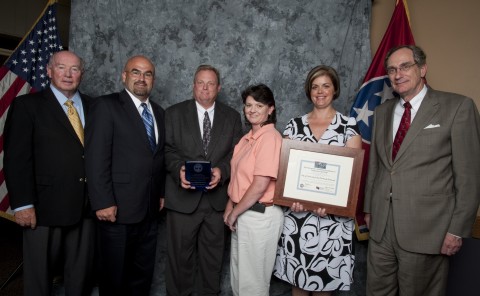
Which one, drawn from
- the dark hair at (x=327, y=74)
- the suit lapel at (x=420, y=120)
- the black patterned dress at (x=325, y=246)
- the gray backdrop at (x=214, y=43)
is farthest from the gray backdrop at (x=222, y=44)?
the suit lapel at (x=420, y=120)

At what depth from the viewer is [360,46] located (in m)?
2.78

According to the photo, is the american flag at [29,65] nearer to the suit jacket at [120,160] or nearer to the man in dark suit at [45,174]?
the man in dark suit at [45,174]

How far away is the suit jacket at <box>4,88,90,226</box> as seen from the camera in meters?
1.92

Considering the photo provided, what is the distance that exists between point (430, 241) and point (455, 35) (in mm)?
1688

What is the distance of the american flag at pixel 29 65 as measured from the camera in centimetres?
293

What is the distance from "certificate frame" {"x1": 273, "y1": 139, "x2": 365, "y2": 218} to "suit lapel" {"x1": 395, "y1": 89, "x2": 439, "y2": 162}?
0.75 feet

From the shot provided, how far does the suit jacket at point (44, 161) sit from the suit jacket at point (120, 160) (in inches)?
4.7

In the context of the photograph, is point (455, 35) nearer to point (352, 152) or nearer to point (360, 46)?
point (360, 46)

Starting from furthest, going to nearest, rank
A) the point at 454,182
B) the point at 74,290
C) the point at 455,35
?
1. the point at 455,35
2. the point at 74,290
3. the point at 454,182

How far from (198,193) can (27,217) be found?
3.34ft

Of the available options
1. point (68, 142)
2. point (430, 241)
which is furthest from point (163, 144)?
point (430, 241)

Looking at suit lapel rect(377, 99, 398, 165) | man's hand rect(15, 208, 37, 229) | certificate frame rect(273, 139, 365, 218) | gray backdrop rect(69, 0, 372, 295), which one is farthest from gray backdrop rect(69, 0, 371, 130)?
→ man's hand rect(15, 208, 37, 229)

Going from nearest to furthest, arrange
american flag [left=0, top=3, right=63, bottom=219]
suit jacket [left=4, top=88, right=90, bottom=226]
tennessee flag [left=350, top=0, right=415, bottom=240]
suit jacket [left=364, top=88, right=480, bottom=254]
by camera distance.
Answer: suit jacket [left=364, top=88, right=480, bottom=254] < suit jacket [left=4, top=88, right=90, bottom=226] < tennessee flag [left=350, top=0, right=415, bottom=240] < american flag [left=0, top=3, right=63, bottom=219]

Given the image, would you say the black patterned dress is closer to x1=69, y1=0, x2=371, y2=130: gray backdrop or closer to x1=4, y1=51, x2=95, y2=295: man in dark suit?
x1=69, y1=0, x2=371, y2=130: gray backdrop
